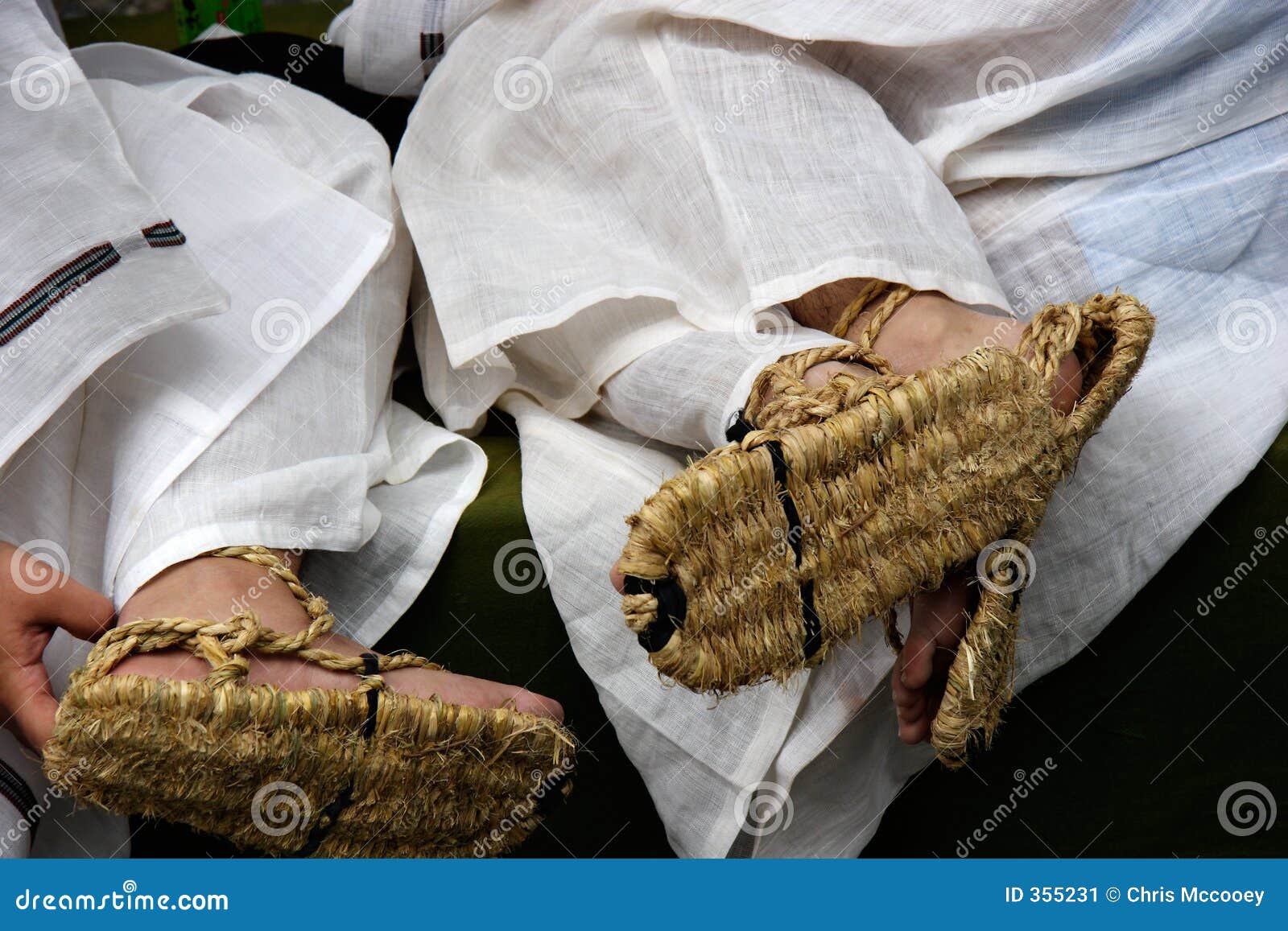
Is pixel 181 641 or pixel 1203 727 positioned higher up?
pixel 181 641

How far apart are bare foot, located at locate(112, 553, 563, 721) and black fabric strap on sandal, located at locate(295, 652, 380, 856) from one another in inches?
0.5

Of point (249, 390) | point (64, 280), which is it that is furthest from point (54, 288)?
point (249, 390)

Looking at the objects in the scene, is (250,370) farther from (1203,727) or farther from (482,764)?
(1203,727)

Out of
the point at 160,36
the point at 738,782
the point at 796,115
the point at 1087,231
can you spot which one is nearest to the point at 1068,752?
the point at 738,782

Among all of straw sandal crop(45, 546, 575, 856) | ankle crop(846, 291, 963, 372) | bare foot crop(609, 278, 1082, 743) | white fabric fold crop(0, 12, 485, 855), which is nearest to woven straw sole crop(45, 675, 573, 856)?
straw sandal crop(45, 546, 575, 856)

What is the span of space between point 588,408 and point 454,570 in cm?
17

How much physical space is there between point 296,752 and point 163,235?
0.35 m

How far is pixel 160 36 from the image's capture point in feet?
5.57

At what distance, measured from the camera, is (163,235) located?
68 cm

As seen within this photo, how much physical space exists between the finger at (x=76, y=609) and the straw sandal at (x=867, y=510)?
333 millimetres

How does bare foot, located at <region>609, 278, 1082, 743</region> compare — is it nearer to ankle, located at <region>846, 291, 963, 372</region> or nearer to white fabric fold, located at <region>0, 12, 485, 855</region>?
ankle, located at <region>846, 291, 963, 372</region>

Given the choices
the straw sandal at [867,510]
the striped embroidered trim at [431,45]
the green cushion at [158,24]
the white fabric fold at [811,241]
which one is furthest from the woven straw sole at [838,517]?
the green cushion at [158,24]

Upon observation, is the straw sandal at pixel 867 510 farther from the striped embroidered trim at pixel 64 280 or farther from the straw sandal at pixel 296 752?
the striped embroidered trim at pixel 64 280

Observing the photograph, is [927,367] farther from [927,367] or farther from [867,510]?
[867,510]
